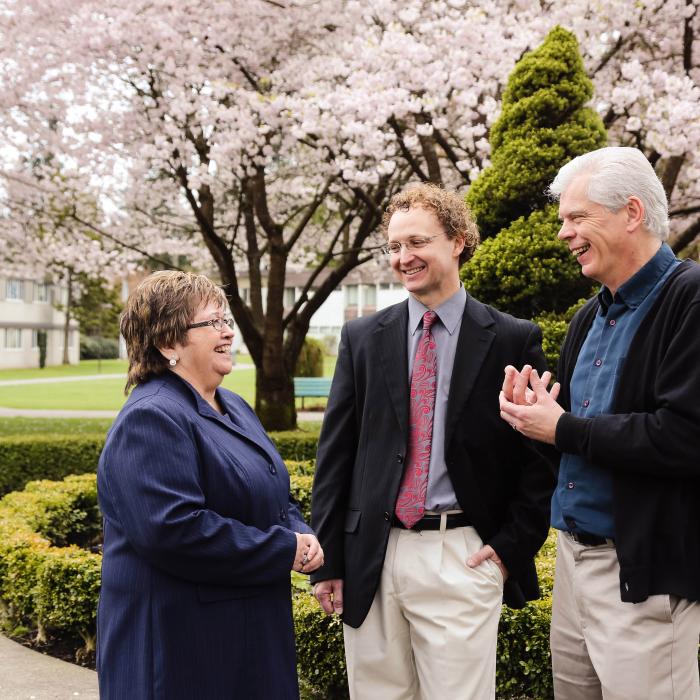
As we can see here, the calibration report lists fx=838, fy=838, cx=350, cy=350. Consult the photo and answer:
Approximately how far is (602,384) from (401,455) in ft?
2.24

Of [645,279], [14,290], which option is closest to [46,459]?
[645,279]

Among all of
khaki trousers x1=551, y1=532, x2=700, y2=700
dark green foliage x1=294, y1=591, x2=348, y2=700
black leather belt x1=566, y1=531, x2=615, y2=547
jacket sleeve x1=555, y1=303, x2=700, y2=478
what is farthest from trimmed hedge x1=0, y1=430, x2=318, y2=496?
jacket sleeve x1=555, y1=303, x2=700, y2=478

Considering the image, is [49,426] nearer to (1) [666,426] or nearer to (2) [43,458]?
(2) [43,458]

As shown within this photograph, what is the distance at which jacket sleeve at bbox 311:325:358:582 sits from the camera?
290cm

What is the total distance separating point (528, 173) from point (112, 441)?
351 cm

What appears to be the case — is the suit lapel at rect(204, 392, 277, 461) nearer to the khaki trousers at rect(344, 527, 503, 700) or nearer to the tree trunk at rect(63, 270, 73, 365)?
the khaki trousers at rect(344, 527, 503, 700)

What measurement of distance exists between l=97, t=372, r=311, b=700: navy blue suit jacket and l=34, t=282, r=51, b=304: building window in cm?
5032

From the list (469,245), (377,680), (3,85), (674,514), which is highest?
(3,85)

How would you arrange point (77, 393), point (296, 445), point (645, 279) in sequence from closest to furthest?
point (645, 279) → point (296, 445) → point (77, 393)

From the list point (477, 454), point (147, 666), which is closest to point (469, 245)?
point (477, 454)

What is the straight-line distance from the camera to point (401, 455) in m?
2.75

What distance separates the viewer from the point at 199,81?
39.2 ft

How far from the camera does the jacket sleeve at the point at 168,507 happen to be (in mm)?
2354

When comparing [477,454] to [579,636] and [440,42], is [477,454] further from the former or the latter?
[440,42]
